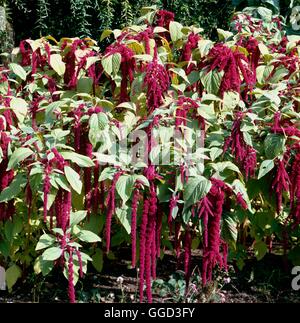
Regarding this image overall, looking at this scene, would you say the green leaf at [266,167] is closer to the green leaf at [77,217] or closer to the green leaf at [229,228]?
the green leaf at [229,228]

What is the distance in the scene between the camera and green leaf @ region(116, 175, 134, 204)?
2.11 meters

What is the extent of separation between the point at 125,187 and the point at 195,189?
0.24 meters

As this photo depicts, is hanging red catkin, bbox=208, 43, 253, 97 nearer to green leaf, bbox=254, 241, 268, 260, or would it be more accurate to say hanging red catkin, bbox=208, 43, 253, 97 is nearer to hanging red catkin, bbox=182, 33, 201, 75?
hanging red catkin, bbox=182, 33, 201, 75

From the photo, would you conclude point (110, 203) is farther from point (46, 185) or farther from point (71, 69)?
point (71, 69)

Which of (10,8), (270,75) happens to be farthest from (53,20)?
(270,75)

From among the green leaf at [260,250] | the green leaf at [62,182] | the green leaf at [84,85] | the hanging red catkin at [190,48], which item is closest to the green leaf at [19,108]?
the green leaf at [84,85]

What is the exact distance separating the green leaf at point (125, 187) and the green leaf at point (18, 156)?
0.34 metres

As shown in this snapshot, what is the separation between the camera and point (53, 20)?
5.69 meters

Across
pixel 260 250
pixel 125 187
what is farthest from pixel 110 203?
pixel 260 250

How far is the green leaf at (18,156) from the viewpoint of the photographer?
2.15 meters

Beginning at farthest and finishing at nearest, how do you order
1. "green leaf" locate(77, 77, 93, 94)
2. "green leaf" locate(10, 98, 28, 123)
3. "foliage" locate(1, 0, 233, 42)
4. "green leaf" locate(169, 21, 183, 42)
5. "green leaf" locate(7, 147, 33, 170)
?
"foliage" locate(1, 0, 233, 42)
"green leaf" locate(169, 21, 183, 42)
"green leaf" locate(77, 77, 93, 94)
"green leaf" locate(10, 98, 28, 123)
"green leaf" locate(7, 147, 33, 170)

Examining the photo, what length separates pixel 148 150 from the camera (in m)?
2.25

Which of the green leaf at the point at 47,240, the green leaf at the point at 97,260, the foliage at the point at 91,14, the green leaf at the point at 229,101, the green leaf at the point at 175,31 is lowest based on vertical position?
the green leaf at the point at 97,260

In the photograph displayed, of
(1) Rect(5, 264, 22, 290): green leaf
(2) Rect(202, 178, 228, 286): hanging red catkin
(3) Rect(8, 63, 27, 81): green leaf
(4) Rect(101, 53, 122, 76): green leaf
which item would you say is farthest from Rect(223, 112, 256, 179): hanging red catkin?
(1) Rect(5, 264, 22, 290): green leaf
